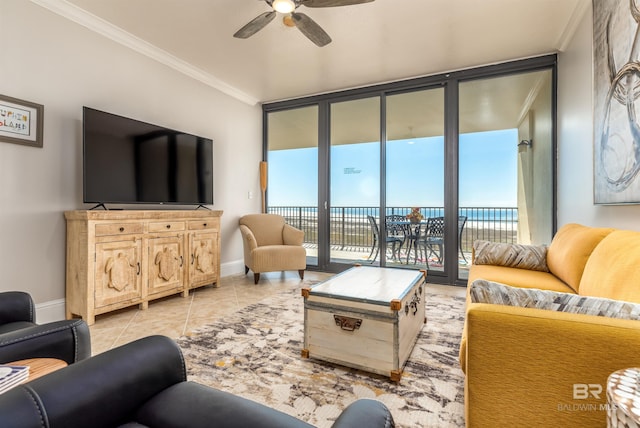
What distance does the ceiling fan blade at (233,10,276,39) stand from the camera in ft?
7.46

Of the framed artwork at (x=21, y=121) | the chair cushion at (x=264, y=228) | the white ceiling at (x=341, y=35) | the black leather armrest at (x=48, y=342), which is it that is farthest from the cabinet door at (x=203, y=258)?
the black leather armrest at (x=48, y=342)

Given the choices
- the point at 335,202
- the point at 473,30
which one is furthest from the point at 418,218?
the point at 473,30

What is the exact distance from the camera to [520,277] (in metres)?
2.10

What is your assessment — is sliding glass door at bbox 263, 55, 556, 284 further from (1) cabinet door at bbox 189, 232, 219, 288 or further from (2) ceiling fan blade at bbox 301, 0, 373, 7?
(2) ceiling fan blade at bbox 301, 0, 373, 7

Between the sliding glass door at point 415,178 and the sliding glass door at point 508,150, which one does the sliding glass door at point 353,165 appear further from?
the sliding glass door at point 508,150

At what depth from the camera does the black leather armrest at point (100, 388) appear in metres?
0.58

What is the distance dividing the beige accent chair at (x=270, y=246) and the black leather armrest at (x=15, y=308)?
243 cm

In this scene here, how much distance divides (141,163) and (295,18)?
6.50 feet

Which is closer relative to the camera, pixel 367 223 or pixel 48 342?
pixel 48 342

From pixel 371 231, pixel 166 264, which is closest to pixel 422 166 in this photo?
pixel 371 231

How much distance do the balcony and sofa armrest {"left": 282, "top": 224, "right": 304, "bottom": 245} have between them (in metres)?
0.56

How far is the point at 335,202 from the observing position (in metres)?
4.54

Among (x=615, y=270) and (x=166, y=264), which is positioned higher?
(x=615, y=270)

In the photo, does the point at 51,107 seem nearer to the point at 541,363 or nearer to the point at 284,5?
the point at 284,5
